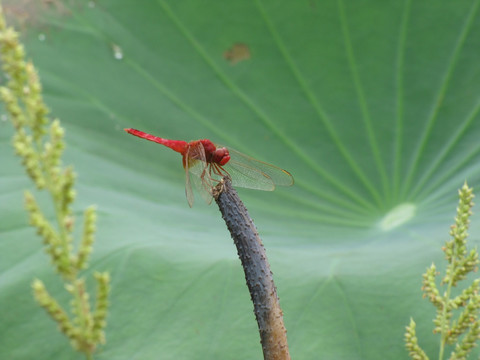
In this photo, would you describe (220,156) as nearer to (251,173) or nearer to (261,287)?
(251,173)

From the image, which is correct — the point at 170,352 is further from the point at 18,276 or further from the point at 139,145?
the point at 139,145

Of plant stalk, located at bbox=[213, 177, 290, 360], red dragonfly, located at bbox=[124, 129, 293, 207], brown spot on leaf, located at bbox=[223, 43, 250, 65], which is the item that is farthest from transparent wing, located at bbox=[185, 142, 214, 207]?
brown spot on leaf, located at bbox=[223, 43, 250, 65]

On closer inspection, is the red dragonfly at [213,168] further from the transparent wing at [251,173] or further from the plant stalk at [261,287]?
the plant stalk at [261,287]

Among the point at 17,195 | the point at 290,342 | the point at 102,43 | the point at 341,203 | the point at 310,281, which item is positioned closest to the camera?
the point at 290,342

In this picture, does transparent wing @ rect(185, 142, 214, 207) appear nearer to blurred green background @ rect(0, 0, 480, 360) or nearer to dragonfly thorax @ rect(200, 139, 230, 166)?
dragonfly thorax @ rect(200, 139, 230, 166)

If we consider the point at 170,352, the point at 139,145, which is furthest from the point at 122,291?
the point at 139,145

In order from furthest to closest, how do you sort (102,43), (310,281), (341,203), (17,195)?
1. (102,43)
2. (341,203)
3. (17,195)
4. (310,281)
